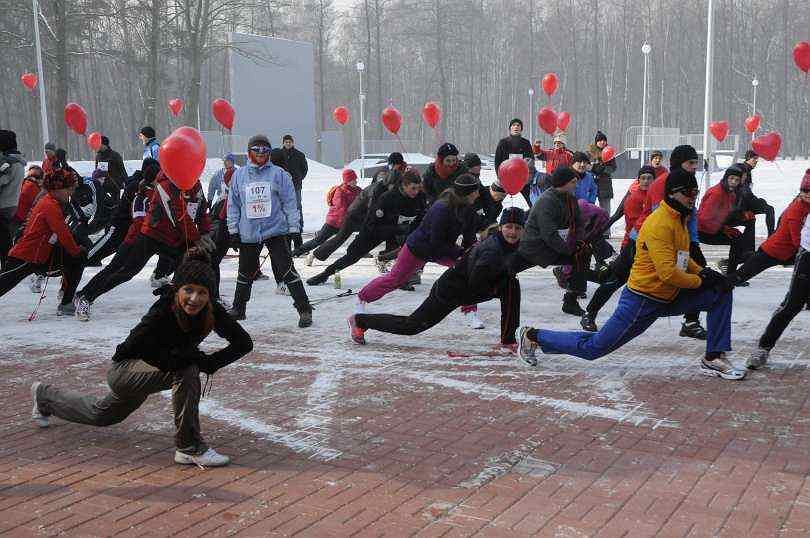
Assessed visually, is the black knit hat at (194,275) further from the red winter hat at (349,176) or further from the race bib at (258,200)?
the red winter hat at (349,176)

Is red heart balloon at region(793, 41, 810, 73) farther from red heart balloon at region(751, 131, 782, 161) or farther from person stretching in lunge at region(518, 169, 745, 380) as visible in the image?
person stretching in lunge at region(518, 169, 745, 380)

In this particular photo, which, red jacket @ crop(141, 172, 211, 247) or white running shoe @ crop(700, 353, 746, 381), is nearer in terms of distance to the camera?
white running shoe @ crop(700, 353, 746, 381)

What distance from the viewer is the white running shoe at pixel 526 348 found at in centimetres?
681

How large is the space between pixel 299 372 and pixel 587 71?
7454cm

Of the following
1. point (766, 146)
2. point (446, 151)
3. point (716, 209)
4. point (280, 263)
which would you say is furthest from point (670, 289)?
point (766, 146)

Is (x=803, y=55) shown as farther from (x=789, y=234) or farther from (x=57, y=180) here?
(x=57, y=180)

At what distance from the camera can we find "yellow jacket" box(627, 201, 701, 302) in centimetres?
604

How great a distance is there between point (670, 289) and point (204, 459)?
3.42 m

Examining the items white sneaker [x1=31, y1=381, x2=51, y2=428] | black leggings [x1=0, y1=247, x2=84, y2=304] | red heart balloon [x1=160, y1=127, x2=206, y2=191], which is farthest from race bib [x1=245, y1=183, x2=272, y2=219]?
white sneaker [x1=31, y1=381, x2=51, y2=428]

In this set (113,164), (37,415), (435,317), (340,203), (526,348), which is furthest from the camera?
(113,164)

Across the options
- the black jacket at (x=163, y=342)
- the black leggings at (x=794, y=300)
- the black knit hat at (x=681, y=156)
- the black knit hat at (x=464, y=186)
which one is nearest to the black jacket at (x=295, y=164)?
the black knit hat at (x=464, y=186)

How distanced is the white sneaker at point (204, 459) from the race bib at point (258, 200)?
4.14 metres

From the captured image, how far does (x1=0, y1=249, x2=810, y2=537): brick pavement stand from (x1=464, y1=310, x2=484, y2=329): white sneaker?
1.43 m

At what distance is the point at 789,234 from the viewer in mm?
7492
